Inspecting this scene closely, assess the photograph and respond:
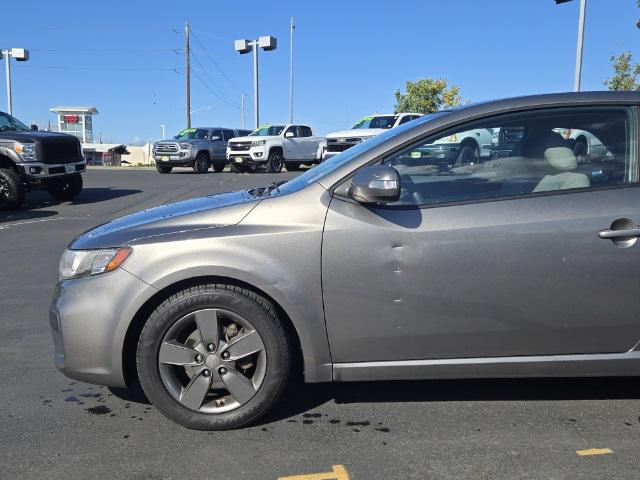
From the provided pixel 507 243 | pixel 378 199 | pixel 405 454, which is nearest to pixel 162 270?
pixel 378 199

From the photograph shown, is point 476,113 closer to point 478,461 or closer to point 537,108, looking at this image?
point 537,108

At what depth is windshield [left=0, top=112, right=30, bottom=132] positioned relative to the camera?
45.0ft

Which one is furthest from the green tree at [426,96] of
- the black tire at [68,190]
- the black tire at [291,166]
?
the black tire at [68,190]

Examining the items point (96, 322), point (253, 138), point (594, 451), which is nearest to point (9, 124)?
point (253, 138)

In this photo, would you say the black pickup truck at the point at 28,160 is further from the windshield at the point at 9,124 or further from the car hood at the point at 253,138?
the car hood at the point at 253,138

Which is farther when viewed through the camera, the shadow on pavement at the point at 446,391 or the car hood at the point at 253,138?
the car hood at the point at 253,138

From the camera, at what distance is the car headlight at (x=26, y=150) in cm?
1290

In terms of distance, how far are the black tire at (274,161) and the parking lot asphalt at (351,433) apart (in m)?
20.2

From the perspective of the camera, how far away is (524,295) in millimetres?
3107

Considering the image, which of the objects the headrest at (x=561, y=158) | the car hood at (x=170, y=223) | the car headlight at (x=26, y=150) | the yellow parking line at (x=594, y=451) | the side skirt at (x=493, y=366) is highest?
the car headlight at (x=26, y=150)

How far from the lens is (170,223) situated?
3.28 meters

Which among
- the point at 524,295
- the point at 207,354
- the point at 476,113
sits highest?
the point at 476,113

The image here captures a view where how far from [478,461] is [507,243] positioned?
1.07m

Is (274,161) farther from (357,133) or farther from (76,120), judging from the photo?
(76,120)
